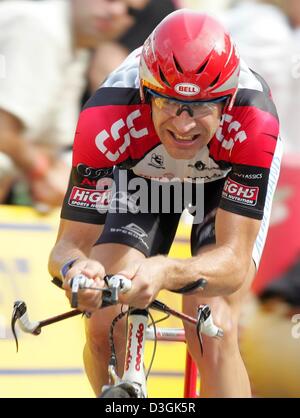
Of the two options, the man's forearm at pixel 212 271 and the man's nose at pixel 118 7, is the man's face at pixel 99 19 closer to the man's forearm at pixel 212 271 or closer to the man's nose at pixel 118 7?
the man's nose at pixel 118 7

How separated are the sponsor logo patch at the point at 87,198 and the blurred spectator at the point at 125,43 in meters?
3.08

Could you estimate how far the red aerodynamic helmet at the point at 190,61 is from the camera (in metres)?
5.79

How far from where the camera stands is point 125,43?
31.1 ft

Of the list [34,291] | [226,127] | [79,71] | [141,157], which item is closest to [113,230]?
[141,157]

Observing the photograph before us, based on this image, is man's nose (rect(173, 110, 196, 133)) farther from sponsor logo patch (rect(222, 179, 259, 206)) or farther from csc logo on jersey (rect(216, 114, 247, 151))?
sponsor logo patch (rect(222, 179, 259, 206))

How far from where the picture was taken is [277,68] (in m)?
9.30

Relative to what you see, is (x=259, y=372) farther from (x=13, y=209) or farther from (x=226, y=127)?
(x=226, y=127)

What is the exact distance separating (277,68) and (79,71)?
1575 millimetres

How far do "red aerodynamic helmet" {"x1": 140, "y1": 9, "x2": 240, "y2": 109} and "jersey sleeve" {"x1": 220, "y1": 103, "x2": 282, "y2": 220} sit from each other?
0.87ft

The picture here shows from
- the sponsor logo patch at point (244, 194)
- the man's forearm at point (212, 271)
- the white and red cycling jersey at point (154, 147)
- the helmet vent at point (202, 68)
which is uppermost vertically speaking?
the helmet vent at point (202, 68)

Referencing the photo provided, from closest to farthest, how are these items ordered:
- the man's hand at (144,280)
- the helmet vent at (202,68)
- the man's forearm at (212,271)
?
the man's hand at (144,280), the man's forearm at (212,271), the helmet vent at (202,68)

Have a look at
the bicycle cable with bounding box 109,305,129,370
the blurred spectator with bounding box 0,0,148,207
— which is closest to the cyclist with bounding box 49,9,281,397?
the bicycle cable with bounding box 109,305,129,370

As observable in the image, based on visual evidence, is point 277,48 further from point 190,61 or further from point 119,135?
point 190,61

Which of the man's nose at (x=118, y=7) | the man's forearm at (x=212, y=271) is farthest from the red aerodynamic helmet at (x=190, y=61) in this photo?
the man's nose at (x=118, y=7)
